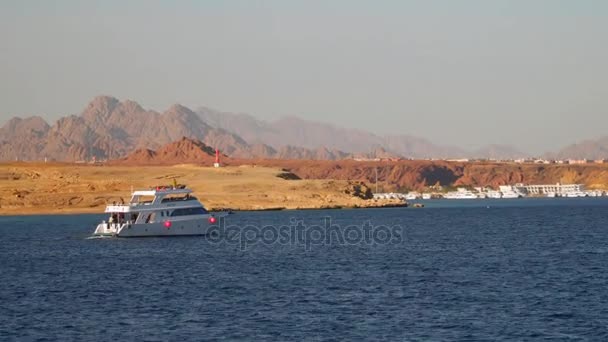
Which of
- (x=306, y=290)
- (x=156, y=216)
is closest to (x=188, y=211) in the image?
(x=156, y=216)

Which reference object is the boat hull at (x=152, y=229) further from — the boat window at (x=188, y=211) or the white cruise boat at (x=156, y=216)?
the boat window at (x=188, y=211)

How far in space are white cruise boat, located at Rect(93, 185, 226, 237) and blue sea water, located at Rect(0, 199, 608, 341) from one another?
2.69 m

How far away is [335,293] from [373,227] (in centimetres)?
7384

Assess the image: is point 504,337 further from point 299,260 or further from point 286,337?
point 299,260

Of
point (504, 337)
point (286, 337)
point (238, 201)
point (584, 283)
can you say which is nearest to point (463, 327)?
point (504, 337)

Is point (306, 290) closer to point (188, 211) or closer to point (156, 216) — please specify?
point (156, 216)

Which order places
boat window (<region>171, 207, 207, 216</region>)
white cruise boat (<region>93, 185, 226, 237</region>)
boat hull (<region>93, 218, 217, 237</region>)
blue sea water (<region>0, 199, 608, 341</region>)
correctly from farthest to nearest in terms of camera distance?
boat window (<region>171, 207, 207, 216</region>)
boat hull (<region>93, 218, 217, 237</region>)
white cruise boat (<region>93, 185, 226, 237</region>)
blue sea water (<region>0, 199, 608, 341</region>)

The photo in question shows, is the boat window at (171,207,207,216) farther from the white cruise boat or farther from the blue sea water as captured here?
the blue sea water

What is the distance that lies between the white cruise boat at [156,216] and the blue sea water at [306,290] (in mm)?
2686

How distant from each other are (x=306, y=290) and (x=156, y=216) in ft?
157

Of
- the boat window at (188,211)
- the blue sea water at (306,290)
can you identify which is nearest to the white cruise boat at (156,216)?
the boat window at (188,211)

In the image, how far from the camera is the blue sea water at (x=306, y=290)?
157 ft

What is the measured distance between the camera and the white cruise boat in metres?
106

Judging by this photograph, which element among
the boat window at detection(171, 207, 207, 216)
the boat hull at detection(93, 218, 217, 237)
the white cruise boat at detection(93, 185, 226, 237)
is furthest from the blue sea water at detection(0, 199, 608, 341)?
the boat window at detection(171, 207, 207, 216)
